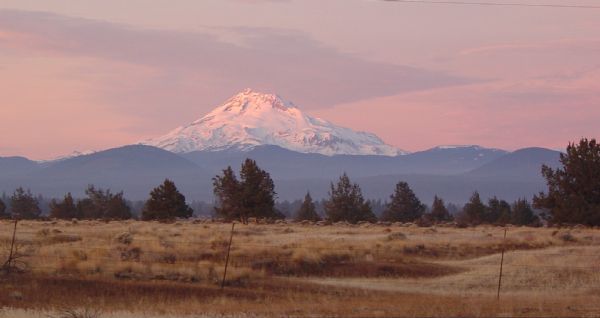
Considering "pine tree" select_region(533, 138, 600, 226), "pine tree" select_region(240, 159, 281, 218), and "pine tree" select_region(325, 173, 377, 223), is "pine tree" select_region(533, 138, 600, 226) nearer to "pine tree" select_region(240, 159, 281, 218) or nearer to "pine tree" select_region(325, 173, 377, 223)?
"pine tree" select_region(240, 159, 281, 218)

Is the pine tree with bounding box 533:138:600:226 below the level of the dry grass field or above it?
above

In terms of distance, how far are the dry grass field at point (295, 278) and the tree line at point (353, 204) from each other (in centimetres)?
603

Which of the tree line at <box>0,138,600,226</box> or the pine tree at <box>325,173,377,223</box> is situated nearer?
the tree line at <box>0,138,600,226</box>

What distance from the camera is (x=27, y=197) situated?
109m

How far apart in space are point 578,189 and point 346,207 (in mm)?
34049

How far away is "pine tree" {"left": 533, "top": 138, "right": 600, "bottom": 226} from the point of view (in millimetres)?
59438

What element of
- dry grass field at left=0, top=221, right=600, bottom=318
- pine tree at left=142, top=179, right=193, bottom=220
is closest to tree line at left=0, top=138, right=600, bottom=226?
pine tree at left=142, top=179, right=193, bottom=220

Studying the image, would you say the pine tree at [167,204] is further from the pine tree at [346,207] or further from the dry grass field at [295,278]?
the dry grass field at [295,278]

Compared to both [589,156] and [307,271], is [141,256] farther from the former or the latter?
[589,156]

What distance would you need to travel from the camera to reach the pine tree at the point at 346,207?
90.4 m

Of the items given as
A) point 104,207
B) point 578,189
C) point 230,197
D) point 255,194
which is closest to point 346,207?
point 255,194

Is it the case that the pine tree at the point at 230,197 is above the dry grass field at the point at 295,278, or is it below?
above

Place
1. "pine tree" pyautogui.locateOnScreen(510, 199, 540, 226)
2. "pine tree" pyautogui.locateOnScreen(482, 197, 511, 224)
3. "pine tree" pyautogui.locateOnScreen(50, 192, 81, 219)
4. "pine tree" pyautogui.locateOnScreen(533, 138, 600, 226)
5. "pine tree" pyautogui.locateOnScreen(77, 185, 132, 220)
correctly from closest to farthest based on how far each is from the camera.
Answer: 1. "pine tree" pyautogui.locateOnScreen(533, 138, 600, 226)
2. "pine tree" pyautogui.locateOnScreen(510, 199, 540, 226)
3. "pine tree" pyautogui.locateOnScreen(482, 197, 511, 224)
4. "pine tree" pyautogui.locateOnScreen(50, 192, 81, 219)
5. "pine tree" pyautogui.locateOnScreen(77, 185, 132, 220)

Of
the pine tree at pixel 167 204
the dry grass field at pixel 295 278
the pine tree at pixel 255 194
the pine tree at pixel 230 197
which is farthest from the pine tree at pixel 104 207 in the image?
the dry grass field at pixel 295 278
